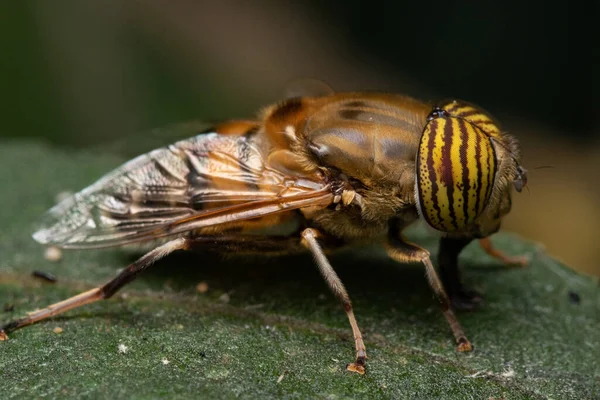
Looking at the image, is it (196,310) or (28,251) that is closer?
(196,310)

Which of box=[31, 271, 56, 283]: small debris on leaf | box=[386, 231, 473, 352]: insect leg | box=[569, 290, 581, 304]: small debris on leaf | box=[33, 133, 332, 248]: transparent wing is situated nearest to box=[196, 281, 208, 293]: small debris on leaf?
Result: box=[33, 133, 332, 248]: transparent wing

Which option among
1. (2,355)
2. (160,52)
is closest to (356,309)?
(2,355)

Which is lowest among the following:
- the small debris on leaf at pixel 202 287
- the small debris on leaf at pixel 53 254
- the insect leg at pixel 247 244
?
the small debris on leaf at pixel 202 287

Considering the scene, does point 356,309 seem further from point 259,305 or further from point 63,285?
point 63,285

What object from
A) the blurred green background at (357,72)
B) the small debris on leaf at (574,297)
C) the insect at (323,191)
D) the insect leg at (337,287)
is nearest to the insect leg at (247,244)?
the insect at (323,191)

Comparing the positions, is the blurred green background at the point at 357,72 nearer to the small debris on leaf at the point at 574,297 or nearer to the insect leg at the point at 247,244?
the small debris on leaf at the point at 574,297
